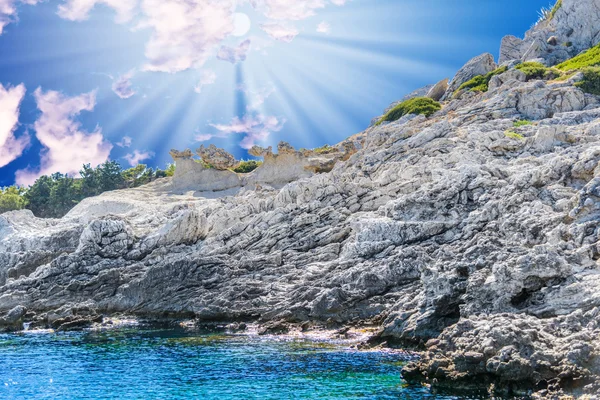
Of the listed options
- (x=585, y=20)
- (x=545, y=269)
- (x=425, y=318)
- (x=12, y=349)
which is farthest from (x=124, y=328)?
(x=585, y=20)

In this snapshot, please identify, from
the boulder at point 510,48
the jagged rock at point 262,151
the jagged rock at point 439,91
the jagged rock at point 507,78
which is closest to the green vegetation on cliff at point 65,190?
the jagged rock at point 262,151

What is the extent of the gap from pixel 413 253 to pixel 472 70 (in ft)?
237

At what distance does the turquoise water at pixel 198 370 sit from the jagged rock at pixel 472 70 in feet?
250

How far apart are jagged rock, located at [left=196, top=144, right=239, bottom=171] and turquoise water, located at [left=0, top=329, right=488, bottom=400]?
4980 cm

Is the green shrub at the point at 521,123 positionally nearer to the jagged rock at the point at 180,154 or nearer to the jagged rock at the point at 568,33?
the jagged rock at the point at 568,33

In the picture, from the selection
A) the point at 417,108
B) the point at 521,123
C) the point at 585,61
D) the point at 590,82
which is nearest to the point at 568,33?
the point at 585,61

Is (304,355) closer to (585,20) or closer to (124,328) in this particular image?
(124,328)

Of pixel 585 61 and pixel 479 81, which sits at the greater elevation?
pixel 479 81

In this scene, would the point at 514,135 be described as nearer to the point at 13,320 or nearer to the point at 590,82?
the point at 590,82

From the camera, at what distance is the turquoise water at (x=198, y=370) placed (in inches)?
929

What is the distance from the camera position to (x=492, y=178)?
42.8 metres

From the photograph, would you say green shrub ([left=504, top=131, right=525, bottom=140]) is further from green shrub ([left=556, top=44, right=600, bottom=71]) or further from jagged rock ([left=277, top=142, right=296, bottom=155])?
jagged rock ([left=277, top=142, right=296, bottom=155])

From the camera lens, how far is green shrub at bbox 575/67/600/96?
65562 mm

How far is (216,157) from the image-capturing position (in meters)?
84.9
